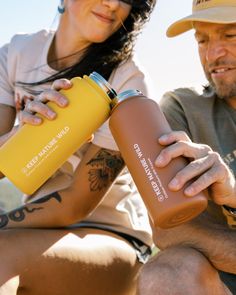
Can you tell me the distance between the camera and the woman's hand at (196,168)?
1976 mm

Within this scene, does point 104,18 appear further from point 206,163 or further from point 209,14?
point 206,163

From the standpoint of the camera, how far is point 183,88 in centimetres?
299

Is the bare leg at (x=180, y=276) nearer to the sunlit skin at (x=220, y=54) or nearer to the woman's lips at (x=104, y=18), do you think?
the sunlit skin at (x=220, y=54)

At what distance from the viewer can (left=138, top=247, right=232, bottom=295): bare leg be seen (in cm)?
230

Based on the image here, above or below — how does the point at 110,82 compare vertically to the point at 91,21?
below

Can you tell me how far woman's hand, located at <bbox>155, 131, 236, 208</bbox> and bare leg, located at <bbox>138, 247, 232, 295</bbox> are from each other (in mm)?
334

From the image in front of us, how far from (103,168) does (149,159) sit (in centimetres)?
92

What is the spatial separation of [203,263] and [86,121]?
676 millimetres

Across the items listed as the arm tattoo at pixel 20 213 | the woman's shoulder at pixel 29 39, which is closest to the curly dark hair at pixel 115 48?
the woman's shoulder at pixel 29 39

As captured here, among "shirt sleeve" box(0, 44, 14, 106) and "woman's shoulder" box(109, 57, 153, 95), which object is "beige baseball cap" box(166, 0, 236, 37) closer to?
"woman's shoulder" box(109, 57, 153, 95)

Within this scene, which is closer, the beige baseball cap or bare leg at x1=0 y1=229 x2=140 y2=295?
bare leg at x1=0 y1=229 x2=140 y2=295

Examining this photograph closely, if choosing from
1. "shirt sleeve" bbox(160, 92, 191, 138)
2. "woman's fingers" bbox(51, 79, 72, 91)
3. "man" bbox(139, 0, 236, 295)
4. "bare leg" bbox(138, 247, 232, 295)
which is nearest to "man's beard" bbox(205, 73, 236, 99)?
"man" bbox(139, 0, 236, 295)

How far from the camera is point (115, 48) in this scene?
10.2 feet

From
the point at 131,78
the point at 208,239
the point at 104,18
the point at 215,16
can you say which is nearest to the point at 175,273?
the point at 208,239
